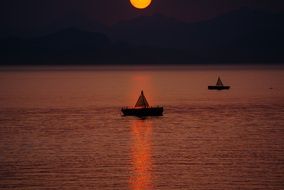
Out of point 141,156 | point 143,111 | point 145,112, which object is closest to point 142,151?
point 141,156

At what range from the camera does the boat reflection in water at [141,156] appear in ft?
221

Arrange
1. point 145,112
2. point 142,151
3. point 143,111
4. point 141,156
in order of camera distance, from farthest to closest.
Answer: point 145,112, point 143,111, point 142,151, point 141,156

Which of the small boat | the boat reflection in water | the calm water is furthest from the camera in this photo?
the small boat

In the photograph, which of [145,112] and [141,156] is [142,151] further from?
[145,112]

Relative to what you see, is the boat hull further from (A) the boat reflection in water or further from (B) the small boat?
(A) the boat reflection in water

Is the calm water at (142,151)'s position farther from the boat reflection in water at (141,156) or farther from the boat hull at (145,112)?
the boat hull at (145,112)

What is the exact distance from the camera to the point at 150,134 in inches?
4210

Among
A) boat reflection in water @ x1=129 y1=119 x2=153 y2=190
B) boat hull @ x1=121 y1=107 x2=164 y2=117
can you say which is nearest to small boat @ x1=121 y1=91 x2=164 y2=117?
boat hull @ x1=121 y1=107 x2=164 y2=117

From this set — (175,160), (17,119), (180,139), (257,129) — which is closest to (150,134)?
(180,139)

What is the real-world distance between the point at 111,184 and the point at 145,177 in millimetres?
4908

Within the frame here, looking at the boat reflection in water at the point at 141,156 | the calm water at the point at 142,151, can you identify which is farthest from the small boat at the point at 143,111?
the boat reflection in water at the point at 141,156

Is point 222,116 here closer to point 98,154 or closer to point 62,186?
point 98,154

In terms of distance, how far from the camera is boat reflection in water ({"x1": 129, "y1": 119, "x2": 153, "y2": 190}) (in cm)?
6725

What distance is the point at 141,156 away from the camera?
83750mm
